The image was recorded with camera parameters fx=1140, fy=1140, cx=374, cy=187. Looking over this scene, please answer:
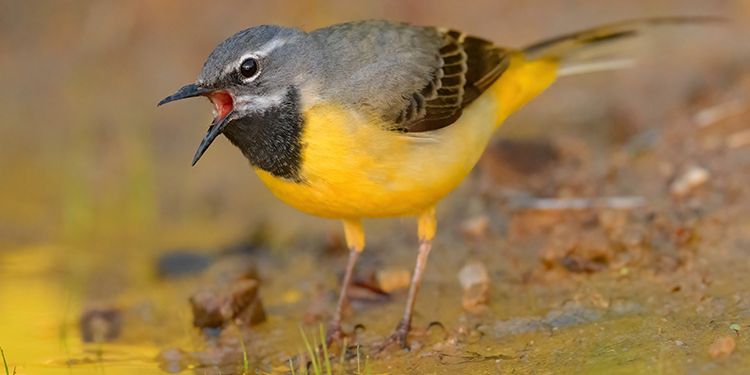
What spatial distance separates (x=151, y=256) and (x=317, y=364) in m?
3.88

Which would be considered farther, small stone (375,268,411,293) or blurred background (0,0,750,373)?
blurred background (0,0,750,373)

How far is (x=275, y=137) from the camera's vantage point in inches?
249

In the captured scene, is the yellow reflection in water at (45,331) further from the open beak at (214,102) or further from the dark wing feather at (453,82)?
the dark wing feather at (453,82)

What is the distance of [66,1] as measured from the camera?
1212cm

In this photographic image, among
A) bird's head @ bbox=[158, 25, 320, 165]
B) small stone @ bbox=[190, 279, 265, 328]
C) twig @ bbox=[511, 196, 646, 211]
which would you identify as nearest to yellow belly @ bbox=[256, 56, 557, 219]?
bird's head @ bbox=[158, 25, 320, 165]

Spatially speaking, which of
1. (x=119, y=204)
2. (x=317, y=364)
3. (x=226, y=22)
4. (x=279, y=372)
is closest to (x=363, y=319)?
(x=279, y=372)

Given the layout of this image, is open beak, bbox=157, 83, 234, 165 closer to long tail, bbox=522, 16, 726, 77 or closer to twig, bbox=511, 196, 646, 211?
long tail, bbox=522, 16, 726, 77

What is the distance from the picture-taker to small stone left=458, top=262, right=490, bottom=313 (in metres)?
7.23

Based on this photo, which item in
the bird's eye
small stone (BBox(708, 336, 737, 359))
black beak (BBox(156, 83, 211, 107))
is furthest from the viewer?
the bird's eye

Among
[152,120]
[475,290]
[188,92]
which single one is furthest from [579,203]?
[152,120]

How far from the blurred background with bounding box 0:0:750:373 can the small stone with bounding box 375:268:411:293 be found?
92 centimetres

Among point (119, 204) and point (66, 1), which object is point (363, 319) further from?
point (66, 1)

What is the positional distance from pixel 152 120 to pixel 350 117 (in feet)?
17.6

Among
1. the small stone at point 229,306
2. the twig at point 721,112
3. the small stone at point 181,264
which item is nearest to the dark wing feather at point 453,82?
the small stone at point 229,306
